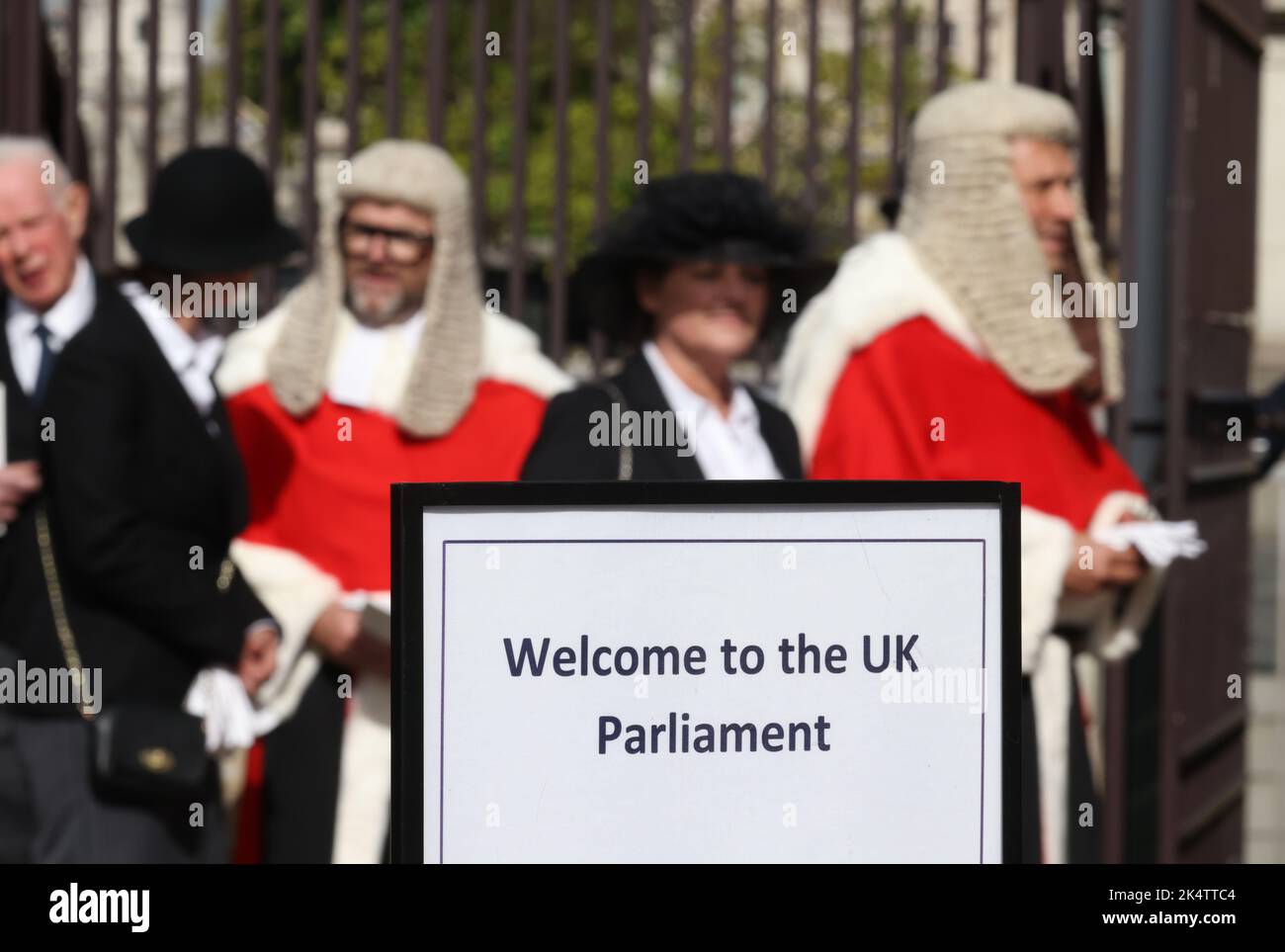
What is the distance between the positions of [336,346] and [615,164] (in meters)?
12.4

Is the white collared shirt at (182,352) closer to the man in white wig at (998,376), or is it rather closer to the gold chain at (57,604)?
the gold chain at (57,604)

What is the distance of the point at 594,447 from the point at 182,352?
994mm

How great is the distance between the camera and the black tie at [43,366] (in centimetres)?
392

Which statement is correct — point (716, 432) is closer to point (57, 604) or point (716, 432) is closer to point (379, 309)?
point (379, 309)

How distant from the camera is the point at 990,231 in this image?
171 inches

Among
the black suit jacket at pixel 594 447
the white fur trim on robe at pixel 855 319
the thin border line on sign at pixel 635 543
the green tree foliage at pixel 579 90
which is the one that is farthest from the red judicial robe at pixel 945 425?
the green tree foliage at pixel 579 90

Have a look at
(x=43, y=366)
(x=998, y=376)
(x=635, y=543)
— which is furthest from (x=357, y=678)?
(x=635, y=543)

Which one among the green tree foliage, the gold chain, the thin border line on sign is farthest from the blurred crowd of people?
the green tree foliage

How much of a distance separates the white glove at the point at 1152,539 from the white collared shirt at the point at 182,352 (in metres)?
1.79

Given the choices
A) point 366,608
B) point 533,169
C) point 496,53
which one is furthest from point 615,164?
point 366,608

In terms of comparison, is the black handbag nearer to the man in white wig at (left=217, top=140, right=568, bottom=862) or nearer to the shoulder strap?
the man in white wig at (left=217, top=140, right=568, bottom=862)

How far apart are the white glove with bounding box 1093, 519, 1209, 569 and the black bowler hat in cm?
175

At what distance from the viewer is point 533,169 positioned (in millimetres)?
17203
